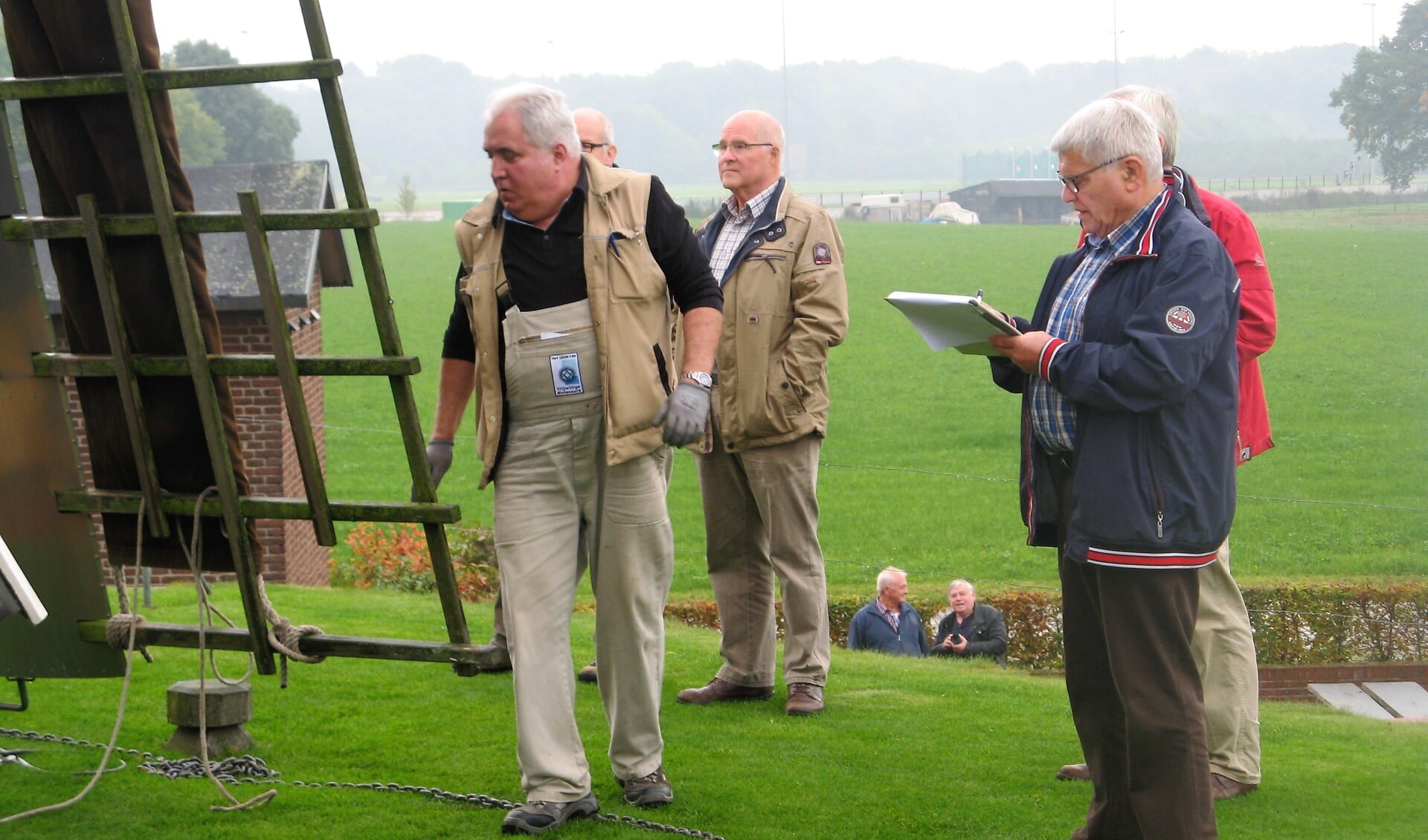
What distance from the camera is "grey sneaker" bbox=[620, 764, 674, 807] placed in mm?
4625

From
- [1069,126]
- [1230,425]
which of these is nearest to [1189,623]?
[1230,425]

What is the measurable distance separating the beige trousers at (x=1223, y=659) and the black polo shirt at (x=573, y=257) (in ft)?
5.95

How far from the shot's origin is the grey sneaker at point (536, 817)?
430 cm

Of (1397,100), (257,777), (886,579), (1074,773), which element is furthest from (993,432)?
(257,777)

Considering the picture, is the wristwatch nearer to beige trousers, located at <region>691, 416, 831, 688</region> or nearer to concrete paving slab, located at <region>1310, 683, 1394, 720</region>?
beige trousers, located at <region>691, 416, 831, 688</region>

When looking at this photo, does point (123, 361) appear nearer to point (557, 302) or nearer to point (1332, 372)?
point (557, 302)

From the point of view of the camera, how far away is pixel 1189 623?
3.68 m

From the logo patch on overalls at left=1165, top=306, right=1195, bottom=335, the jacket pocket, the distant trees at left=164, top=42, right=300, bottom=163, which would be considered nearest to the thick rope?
the jacket pocket

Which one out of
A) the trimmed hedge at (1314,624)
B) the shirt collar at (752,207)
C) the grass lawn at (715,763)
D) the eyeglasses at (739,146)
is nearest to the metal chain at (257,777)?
the grass lawn at (715,763)

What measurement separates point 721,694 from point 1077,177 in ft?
10.2

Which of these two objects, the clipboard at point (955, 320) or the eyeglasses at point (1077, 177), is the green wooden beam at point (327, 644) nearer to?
the clipboard at point (955, 320)

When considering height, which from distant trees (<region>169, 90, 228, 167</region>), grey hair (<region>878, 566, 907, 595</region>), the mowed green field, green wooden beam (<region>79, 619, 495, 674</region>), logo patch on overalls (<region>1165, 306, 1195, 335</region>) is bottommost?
the mowed green field

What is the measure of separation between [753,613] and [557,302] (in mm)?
2178

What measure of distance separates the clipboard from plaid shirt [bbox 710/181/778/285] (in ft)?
6.38
